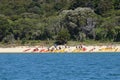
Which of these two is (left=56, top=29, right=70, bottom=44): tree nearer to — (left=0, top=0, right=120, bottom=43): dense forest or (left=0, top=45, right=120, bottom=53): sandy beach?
(left=0, top=0, right=120, bottom=43): dense forest

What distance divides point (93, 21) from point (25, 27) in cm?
1624

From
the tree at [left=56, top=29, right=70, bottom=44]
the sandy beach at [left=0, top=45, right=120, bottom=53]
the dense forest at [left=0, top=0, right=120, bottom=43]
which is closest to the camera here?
the sandy beach at [left=0, top=45, right=120, bottom=53]

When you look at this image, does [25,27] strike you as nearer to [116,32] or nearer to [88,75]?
[116,32]

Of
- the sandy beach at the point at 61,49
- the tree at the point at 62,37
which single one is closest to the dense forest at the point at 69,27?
the tree at the point at 62,37

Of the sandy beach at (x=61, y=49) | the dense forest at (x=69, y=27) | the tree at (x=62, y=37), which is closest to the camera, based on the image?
the sandy beach at (x=61, y=49)

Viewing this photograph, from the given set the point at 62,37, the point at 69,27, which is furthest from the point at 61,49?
the point at 69,27

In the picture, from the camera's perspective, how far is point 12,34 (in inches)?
5246

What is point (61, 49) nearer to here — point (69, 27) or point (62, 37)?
point (62, 37)

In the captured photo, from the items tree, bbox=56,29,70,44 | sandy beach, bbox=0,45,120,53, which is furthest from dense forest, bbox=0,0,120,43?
sandy beach, bbox=0,45,120,53

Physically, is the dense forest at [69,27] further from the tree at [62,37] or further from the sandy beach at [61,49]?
the sandy beach at [61,49]

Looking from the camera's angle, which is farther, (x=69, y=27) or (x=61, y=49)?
(x=69, y=27)

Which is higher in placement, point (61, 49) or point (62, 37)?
point (62, 37)

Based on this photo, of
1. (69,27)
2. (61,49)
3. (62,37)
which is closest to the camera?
(61,49)

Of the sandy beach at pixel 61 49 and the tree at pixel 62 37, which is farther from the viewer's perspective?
the tree at pixel 62 37
